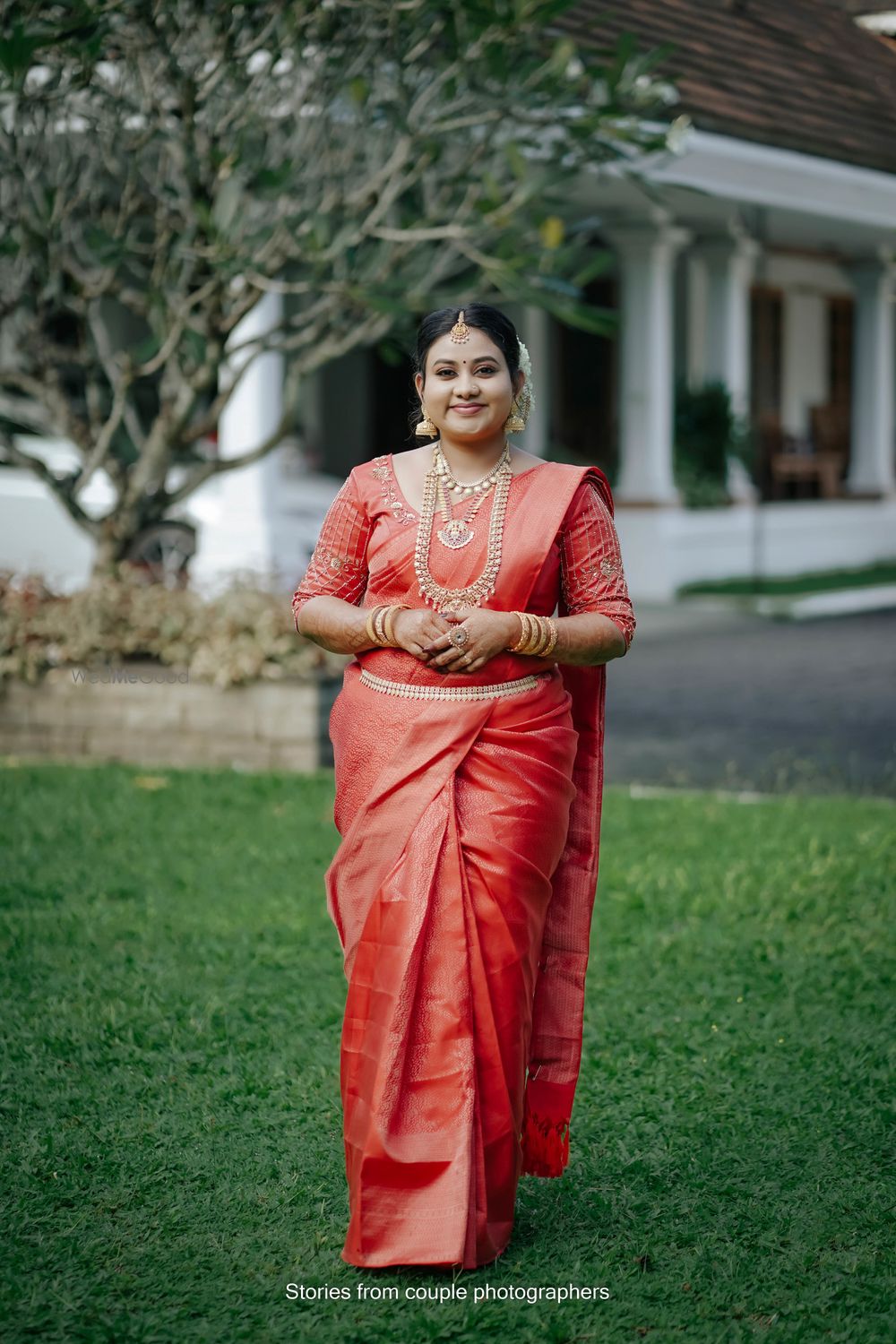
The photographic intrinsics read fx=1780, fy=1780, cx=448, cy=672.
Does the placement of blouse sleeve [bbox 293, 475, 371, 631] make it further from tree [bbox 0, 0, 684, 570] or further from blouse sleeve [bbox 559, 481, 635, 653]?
tree [bbox 0, 0, 684, 570]

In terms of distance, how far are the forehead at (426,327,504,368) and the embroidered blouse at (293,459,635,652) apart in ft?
0.94

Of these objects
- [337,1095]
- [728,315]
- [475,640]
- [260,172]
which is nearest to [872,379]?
[728,315]

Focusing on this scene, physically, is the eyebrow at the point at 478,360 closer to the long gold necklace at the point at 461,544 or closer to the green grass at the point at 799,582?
the long gold necklace at the point at 461,544

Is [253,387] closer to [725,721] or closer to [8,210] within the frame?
[8,210]

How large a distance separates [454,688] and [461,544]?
29 cm

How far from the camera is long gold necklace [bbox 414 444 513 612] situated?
3.57 metres

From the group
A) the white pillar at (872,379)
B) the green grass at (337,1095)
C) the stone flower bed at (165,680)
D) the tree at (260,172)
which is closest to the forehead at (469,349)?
the green grass at (337,1095)

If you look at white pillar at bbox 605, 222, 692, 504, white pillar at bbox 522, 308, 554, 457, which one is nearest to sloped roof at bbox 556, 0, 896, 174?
white pillar at bbox 605, 222, 692, 504

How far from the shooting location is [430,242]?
1075 centimetres

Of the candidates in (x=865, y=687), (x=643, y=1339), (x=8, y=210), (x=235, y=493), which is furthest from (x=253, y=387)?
(x=643, y=1339)

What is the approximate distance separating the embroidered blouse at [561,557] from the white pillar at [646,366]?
11806 millimetres

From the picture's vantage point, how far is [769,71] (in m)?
16.2

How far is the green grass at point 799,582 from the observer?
15930mm

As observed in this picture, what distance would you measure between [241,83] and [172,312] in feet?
3.64
